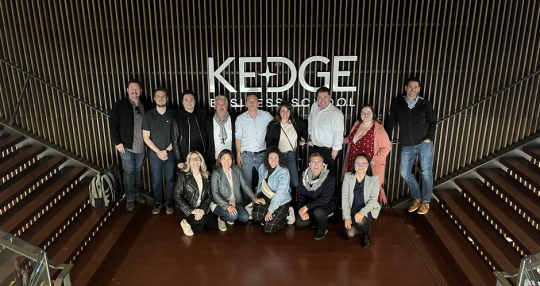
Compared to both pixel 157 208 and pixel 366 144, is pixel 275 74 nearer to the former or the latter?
pixel 366 144

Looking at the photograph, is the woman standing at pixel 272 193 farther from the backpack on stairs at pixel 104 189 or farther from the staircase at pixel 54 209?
the backpack on stairs at pixel 104 189

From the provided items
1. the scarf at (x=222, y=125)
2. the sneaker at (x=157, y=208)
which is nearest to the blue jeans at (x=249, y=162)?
the scarf at (x=222, y=125)

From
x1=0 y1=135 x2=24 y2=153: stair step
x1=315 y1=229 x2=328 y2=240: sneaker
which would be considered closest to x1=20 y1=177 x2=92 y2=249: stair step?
x1=0 y1=135 x2=24 y2=153: stair step

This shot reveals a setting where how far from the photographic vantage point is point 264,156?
4.68m

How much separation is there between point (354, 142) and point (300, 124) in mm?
734

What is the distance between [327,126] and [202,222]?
6.36ft

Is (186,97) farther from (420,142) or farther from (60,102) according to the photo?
(420,142)

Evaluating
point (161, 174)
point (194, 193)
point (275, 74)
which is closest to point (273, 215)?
point (194, 193)

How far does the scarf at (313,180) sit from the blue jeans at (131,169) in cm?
223

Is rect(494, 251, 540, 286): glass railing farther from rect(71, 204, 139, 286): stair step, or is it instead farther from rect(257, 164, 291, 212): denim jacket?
rect(71, 204, 139, 286): stair step

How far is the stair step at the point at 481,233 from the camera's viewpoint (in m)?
3.76

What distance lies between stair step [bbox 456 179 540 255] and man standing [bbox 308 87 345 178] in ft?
5.97

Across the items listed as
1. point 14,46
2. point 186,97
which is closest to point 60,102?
point 14,46

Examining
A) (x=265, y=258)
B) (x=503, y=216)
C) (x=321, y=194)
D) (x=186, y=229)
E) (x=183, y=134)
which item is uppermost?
(x=183, y=134)
